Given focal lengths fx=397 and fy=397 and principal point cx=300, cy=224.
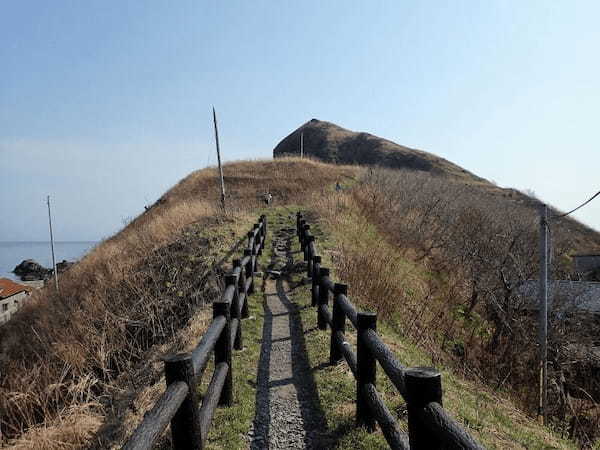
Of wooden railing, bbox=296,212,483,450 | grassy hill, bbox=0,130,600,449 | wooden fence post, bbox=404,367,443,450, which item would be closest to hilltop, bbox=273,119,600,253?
grassy hill, bbox=0,130,600,449

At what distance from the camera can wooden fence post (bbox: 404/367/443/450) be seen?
2.23 meters

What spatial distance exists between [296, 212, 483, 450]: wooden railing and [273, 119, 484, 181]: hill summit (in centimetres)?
5845

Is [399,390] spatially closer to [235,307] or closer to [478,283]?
[235,307]

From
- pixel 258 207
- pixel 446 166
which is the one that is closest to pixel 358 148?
pixel 446 166

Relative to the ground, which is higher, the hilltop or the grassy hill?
the hilltop

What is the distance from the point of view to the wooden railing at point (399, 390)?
2037 mm

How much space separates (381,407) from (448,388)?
2281 mm

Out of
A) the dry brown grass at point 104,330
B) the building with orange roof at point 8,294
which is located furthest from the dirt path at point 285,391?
the building with orange roof at point 8,294

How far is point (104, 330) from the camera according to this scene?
26.2ft

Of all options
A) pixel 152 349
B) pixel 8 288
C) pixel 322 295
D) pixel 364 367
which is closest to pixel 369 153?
pixel 8 288

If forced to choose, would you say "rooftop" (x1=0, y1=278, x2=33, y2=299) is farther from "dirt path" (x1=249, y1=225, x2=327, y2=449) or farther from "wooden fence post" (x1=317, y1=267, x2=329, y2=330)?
"wooden fence post" (x1=317, y1=267, x2=329, y2=330)

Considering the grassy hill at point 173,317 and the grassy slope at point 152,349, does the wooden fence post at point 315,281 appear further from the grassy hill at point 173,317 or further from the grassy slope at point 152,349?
the grassy hill at point 173,317

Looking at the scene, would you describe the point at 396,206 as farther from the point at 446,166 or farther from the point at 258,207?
the point at 446,166

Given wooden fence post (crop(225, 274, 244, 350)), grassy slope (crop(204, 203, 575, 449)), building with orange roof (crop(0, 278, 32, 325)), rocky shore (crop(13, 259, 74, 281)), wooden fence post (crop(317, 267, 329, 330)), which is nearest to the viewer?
grassy slope (crop(204, 203, 575, 449))
